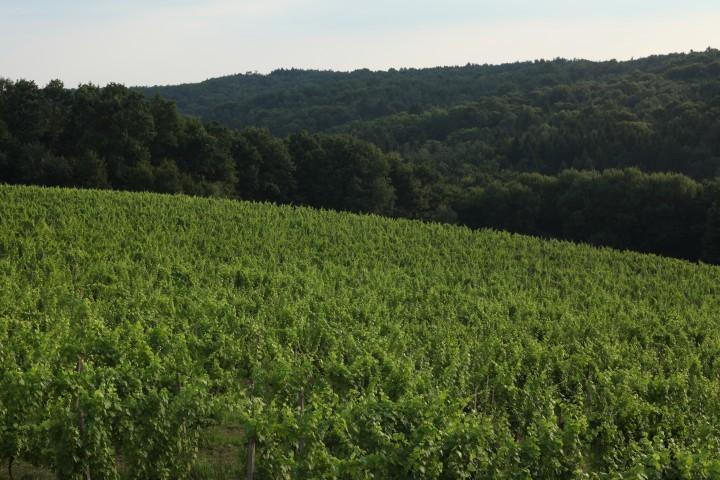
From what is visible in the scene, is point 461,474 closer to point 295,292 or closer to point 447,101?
point 295,292

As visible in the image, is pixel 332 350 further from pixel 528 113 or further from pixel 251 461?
pixel 528 113

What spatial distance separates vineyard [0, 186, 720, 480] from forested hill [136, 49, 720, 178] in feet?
142

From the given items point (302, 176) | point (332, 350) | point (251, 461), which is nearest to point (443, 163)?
point (302, 176)

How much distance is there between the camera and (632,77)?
11406 centimetres

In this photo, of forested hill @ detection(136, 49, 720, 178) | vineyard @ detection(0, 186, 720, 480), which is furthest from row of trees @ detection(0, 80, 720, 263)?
forested hill @ detection(136, 49, 720, 178)

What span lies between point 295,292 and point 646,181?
3915 cm

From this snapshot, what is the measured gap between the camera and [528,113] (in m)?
94.4

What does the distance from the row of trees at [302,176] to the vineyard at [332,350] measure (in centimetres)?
1457

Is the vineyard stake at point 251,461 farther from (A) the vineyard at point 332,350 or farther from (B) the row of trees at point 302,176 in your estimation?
(B) the row of trees at point 302,176

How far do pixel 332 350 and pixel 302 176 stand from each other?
4507cm

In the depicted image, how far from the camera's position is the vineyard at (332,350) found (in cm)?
927

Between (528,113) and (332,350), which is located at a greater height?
(528,113)

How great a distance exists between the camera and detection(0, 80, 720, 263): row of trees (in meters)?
48.4

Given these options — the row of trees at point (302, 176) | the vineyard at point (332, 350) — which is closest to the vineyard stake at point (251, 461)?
the vineyard at point (332, 350)
